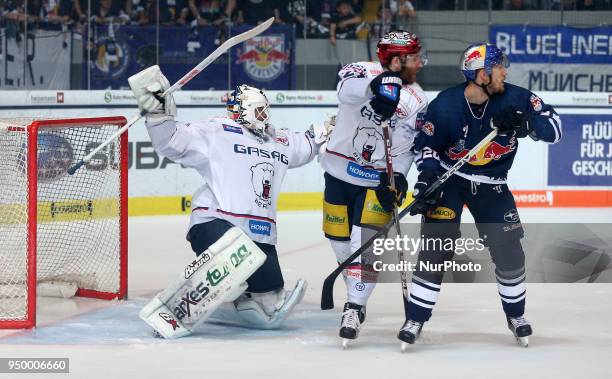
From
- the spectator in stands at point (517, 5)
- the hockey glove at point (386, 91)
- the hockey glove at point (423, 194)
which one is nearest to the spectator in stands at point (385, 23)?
the spectator in stands at point (517, 5)

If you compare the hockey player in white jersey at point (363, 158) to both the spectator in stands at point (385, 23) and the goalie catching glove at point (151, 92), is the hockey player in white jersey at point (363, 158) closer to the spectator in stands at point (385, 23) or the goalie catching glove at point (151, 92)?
the goalie catching glove at point (151, 92)

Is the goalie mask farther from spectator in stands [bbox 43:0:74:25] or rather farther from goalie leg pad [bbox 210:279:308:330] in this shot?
spectator in stands [bbox 43:0:74:25]

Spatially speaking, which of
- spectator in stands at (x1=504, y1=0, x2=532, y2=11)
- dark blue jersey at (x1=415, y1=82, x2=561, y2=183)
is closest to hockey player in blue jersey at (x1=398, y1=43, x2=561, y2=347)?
dark blue jersey at (x1=415, y1=82, x2=561, y2=183)

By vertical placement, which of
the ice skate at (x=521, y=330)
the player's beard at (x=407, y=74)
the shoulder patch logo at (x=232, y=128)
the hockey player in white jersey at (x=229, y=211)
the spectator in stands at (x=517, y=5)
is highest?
the spectator in stands at (x=517, y=5)

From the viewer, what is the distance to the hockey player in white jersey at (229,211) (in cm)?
500

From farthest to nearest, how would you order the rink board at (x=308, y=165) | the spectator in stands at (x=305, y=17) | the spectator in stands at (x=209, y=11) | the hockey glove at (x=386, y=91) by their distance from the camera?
the spectator in stands at (x=305, y=17) → the spectator in stands at (x=209, y=11) → the rink board at (x=308, y=165) → the hockey glove at (x=386, y=91)

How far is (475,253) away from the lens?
728 centimetres

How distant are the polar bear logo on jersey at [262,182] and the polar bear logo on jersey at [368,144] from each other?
433 mm

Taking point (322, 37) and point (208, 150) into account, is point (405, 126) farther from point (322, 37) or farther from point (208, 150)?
point (322, 37)

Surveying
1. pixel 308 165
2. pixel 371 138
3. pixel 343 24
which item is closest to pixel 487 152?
pixel 371 138

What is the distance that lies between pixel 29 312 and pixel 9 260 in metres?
1.07

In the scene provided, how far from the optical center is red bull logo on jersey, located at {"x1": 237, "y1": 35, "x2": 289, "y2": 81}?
388 inches

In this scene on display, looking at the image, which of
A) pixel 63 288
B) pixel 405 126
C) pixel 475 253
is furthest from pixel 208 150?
pixel 475 253

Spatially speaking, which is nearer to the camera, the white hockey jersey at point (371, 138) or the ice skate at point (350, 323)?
the ice skate at point (350, 323)
